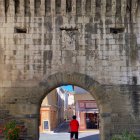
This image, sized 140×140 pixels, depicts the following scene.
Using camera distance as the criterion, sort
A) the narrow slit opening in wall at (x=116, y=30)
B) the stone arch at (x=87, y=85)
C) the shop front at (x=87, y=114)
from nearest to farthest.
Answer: the stone arch at (x=87, y=85), the narrow slit opening in wall at (x=116, y=30), the shop front at (x=87, y=114)

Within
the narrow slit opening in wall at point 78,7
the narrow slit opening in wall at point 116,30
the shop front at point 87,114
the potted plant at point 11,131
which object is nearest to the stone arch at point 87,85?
the potted plant at point 11,131

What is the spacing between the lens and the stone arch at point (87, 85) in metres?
11.7

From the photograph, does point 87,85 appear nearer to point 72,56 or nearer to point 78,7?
point 72,56

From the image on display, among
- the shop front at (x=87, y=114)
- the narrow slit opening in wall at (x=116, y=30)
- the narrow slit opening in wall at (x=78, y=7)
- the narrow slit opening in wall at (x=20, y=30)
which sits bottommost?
the shop front at (x=87, y=114)

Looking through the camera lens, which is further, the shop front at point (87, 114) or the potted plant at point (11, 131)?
the shop front at point (87, 114)

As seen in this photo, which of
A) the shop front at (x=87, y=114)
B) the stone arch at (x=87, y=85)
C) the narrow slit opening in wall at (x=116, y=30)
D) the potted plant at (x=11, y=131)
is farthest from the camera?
the shop front at (x=87, y=114)

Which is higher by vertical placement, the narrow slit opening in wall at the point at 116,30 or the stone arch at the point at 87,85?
the narrow slit opening in wall at the point at 116,30

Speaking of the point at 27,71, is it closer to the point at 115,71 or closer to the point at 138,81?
the point at 115,71

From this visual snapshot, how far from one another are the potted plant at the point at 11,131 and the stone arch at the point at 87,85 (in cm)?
124

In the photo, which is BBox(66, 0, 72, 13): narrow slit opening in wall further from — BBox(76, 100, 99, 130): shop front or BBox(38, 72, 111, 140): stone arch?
BBox(76, 100, 99, 130): shop front

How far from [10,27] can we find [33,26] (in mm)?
749

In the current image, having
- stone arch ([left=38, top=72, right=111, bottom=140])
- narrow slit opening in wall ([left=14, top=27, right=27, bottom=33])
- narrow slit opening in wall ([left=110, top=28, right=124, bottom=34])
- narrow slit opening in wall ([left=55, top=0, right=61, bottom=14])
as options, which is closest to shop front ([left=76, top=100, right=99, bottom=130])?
stone arch ([left=38, top=72, right=111, bottom=140])

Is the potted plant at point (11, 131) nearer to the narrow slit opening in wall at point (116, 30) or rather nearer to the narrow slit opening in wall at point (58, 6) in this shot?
the narrow slit opening in wall at point (58, 6)

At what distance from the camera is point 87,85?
11.8 metres
